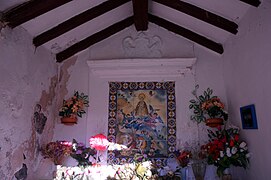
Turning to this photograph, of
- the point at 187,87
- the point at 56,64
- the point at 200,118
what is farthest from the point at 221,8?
the point at 56,64

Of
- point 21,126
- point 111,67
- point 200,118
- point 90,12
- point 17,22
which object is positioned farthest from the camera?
point 111,67

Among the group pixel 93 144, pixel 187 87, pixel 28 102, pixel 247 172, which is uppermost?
pixel 187 87

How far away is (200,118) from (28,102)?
7.35 ft

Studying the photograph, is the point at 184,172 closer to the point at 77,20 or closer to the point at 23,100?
the point at 23,100

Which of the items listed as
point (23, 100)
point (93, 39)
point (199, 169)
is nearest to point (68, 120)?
point (23, 100)

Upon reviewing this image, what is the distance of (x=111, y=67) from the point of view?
3.66m

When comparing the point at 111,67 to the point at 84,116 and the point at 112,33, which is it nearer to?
the point at 112,33

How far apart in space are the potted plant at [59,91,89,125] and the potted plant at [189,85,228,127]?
156cm

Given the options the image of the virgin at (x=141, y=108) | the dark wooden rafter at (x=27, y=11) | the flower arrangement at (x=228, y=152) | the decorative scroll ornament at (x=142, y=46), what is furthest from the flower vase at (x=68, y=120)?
the flower arrangement at (x=228, y=152)

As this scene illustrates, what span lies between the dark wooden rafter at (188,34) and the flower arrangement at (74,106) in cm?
161

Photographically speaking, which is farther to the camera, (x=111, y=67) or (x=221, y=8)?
(x=111, y=67)

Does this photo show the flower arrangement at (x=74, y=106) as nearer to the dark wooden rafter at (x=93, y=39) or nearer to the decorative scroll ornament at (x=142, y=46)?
the dark wooden rafter at (x=93, y=39)

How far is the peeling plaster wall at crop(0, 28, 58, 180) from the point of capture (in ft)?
8.15

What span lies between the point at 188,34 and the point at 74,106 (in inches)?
76.5
